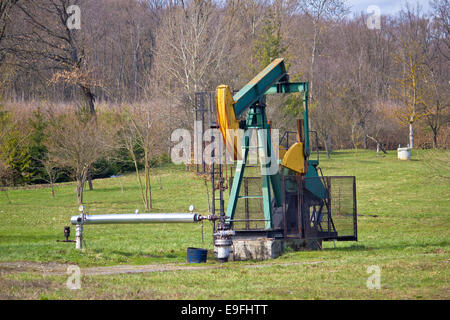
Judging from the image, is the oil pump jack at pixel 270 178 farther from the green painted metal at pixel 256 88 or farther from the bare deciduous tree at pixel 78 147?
the bare deciduous tree at pixel 78 147

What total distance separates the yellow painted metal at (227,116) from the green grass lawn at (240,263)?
297 cm

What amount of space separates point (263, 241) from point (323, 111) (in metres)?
40.6

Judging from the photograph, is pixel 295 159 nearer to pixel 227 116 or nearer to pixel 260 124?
pixel 260 124

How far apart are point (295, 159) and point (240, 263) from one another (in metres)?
3.25

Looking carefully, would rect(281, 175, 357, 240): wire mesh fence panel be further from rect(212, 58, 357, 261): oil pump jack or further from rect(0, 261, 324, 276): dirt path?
rect(0, 261, 324, 276): dirt path

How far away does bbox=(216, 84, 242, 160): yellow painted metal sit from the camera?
44.2ft

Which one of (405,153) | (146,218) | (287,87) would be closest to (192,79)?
(405,153)

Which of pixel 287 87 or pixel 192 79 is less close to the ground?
pixel 192 79

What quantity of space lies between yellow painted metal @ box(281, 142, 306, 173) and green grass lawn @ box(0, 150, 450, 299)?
2.23 m

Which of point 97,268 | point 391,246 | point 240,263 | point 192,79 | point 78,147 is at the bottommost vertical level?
point 391,246

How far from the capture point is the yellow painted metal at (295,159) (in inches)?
588

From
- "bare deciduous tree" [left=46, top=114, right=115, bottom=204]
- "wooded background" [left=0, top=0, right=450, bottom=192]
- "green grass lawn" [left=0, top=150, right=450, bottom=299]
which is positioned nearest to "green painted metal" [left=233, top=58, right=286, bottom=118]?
"green grass lawn" [left=0, top=150, right=450, bottom=299]

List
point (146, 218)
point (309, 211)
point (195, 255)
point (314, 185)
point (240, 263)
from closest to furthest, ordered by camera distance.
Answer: point (240, 263)
point (195, 255)
point (146, 218)
point (309, 211)
point (314, 185)

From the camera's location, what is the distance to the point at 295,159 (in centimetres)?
1522
